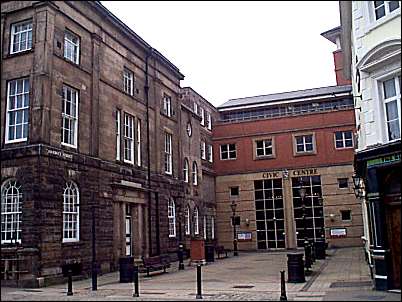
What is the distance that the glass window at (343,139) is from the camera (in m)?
43.2

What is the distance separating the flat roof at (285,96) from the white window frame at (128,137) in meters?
24.3

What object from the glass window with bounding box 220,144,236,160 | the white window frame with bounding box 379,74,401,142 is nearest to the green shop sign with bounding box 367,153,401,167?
the white window frame with bounding box 379,74,401,142

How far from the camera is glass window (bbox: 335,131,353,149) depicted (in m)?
43.2

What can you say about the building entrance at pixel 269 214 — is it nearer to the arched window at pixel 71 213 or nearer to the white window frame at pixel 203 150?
the white window frame at pixel 203 150

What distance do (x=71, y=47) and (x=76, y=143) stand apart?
4.38 m

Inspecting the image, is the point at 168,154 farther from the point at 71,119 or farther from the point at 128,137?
the point at 71,119

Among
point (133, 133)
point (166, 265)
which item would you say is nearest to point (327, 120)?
point (133, 133)

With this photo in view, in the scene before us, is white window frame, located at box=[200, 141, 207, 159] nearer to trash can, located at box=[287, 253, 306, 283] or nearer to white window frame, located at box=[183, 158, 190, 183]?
white window frame, located at box=[183, 158, 190, 183]

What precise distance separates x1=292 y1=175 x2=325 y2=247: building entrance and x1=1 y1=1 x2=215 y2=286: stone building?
15618 mm

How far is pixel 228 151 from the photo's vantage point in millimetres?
47000

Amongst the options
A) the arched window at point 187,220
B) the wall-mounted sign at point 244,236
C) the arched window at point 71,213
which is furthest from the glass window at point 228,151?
the arched window at point 71,213

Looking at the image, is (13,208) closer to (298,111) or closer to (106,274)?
(106,274)

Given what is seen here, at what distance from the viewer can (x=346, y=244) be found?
4150cm

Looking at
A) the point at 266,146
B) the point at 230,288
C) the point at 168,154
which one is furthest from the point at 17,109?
the point at 266,146
